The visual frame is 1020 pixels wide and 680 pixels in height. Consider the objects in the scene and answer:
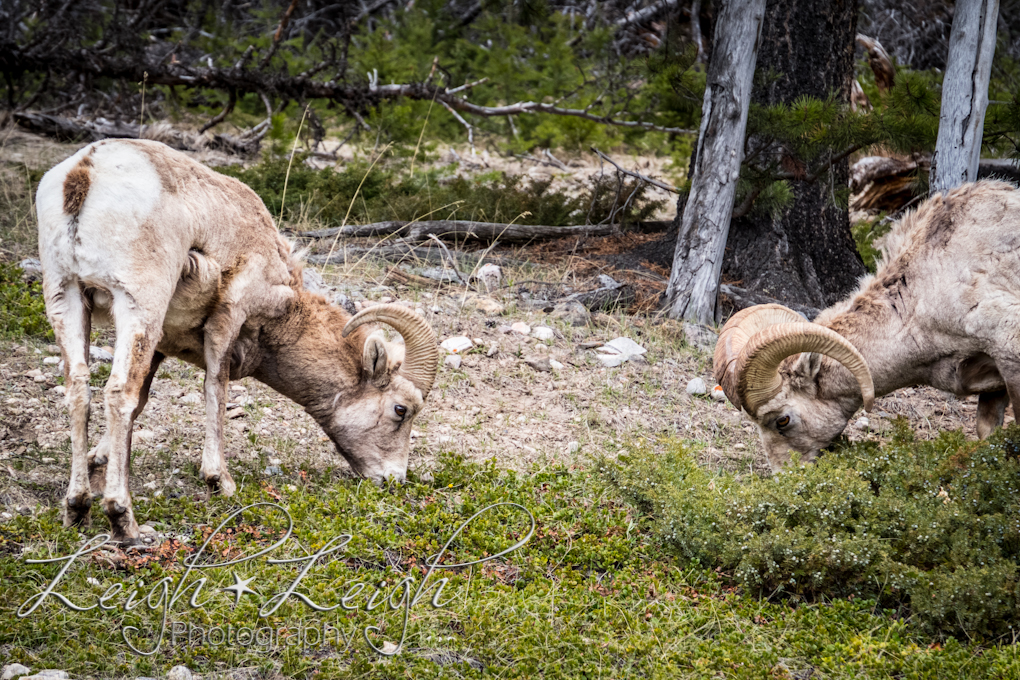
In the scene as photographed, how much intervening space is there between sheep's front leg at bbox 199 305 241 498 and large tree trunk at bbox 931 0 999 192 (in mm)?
5709

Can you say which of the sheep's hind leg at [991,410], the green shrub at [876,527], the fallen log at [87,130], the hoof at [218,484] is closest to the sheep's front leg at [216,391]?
the hoof at [218,484]

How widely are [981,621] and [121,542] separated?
426cm

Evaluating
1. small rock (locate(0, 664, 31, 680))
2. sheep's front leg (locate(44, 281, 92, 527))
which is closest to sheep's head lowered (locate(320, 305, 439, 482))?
sheep's front leg (locate(44, 281, 92, 527))

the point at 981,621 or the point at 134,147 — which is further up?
the point at 134,147

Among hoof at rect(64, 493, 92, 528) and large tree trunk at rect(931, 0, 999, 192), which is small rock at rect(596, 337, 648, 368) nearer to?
large tree trunk at rect(931, 0, 999, 192)

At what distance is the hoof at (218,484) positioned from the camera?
503 cm

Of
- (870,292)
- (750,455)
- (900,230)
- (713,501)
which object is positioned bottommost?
(750,455)

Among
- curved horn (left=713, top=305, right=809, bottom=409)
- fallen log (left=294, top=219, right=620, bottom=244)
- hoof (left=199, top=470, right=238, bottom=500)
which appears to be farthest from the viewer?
fallen log (left=294, top=219, right=620, bottom=244)

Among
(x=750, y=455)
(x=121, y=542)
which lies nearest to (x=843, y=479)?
(x=750, y=455)

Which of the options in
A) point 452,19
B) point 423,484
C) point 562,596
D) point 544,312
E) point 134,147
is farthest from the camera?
point 452,19

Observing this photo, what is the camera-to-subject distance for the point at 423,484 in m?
5.47

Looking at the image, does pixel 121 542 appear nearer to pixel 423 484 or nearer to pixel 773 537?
pixel 423 484

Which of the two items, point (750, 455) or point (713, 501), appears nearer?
point (713, 501)

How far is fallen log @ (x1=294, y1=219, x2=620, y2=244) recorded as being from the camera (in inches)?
384
